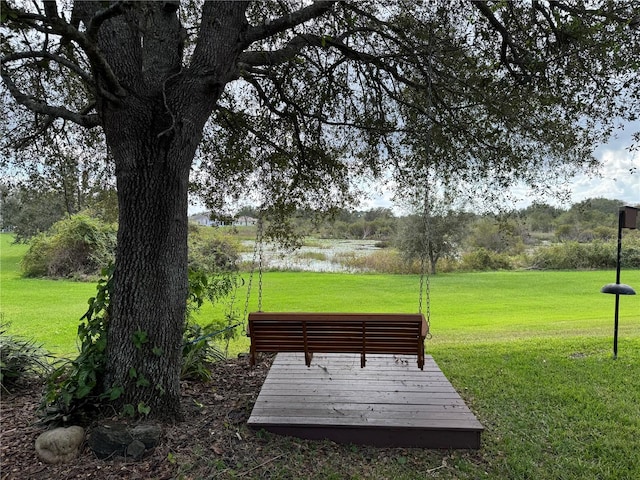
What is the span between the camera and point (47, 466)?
2781mm

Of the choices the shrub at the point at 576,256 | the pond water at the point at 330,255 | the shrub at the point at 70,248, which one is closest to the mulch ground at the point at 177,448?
the pond water at the point at 330,255

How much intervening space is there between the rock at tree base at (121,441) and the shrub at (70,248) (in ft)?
41.6

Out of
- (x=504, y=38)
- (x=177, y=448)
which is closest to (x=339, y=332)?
(x=177, y=448)

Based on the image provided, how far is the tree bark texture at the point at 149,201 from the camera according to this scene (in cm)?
318

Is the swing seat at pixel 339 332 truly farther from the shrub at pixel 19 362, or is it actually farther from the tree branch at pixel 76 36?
the shrub at pixel 19 362

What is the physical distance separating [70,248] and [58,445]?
47.0 feet

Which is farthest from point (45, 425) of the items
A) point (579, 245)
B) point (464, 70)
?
point (579, 245)

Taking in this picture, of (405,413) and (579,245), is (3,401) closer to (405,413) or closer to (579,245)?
(405,413)

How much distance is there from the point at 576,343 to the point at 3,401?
25.7 ft

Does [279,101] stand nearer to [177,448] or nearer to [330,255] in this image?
[177,448]

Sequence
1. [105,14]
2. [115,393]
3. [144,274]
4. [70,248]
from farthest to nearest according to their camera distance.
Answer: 1. [70,248]
2. [144,274]
3. [115,393]
4. [105,14]

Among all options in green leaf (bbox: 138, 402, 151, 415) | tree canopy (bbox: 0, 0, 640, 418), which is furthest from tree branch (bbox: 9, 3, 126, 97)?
green leaf (bbox: 138, 402, 151, 415)

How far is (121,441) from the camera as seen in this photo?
2.90m

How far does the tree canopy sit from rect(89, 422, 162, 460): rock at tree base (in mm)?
271
